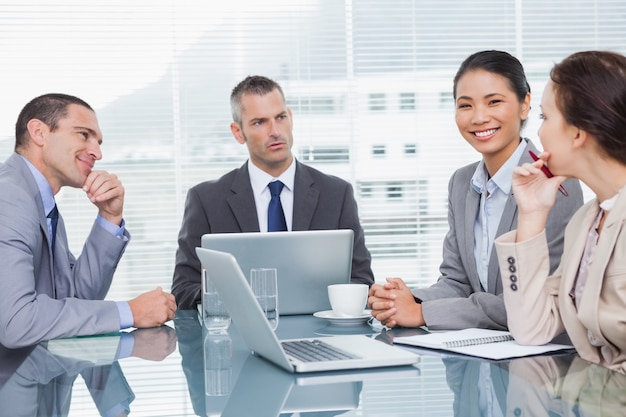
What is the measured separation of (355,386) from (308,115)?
11.9 ft

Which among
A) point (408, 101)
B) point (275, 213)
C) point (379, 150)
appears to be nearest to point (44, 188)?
point (275, 213)

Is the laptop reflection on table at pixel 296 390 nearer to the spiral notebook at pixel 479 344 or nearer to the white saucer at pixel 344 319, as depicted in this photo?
the spiral notebook at pixel 479 344

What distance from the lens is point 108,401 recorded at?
1.40 m

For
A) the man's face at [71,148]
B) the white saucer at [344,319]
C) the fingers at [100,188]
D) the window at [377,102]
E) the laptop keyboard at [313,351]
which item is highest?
the window at [377,102]

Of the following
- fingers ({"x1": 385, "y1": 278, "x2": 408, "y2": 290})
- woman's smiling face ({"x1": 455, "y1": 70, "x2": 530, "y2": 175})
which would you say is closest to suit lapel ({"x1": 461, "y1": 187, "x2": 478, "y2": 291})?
woman's smiling face ({"x1": 455, "y1": 70, "x2": 530, "y2": 175})

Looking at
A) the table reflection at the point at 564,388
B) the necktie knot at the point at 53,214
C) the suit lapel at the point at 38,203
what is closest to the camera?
the table reflection at the point at 564,388

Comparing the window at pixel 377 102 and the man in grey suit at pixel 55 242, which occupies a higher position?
the window at pixel 377 102

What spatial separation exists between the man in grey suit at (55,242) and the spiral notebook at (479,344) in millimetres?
808

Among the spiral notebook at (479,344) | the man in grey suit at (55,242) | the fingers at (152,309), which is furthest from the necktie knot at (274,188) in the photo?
the spiral notebook at (479,344)

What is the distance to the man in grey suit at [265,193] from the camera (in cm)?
326

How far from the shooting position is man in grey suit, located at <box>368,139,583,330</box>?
2.13 metres

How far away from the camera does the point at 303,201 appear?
3.33 meters

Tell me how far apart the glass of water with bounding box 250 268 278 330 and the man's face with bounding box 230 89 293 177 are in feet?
4.58

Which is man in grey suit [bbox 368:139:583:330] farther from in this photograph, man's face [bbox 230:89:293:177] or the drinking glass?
man's face [bbox 230:89:293:177]
